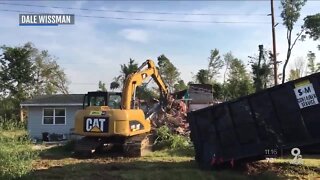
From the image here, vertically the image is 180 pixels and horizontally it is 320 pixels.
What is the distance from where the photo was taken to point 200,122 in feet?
45.2

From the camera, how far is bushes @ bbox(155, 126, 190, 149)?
19.5m

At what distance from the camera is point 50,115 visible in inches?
1390

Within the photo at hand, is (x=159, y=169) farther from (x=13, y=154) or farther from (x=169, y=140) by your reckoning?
(x=169, y=140)

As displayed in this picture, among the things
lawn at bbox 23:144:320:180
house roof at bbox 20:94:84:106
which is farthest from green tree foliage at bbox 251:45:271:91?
lawn at bbox 23:144:320:180

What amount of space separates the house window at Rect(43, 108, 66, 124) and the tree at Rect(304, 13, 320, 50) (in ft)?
108

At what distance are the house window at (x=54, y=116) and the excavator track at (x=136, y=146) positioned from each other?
57.4 ft

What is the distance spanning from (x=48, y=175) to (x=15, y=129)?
1.56m

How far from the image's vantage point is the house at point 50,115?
34.7m

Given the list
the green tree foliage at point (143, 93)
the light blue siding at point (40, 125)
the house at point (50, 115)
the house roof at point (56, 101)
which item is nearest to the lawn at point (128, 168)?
the green tree foliage at point (143, 93)

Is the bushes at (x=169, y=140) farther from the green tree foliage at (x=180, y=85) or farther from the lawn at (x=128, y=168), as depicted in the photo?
the green tree foliage at (x=180, y=85)

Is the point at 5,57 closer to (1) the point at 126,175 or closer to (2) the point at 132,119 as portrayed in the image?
(2) the point at 132,119

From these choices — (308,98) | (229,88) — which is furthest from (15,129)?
(229,88)

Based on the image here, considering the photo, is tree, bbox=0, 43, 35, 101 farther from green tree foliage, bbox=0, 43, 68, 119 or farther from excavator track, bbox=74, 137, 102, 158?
excavator track, bbox=74, 137, 102, 158

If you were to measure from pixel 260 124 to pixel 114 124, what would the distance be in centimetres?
684
